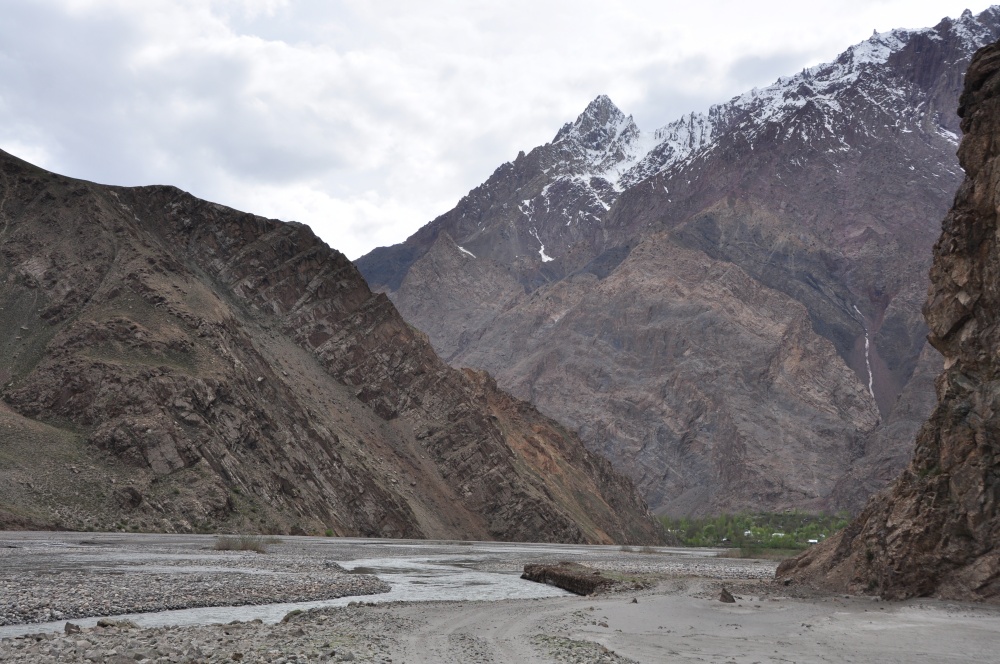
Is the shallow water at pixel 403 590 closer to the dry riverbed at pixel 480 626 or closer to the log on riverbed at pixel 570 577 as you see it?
the log on riverbed at pixel 570 577

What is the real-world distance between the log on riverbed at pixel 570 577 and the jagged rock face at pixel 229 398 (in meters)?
32.6

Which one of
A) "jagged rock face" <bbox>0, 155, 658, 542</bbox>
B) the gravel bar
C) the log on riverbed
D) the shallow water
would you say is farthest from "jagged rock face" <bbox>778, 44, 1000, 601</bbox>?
"jagged rock face" <bbox>0, 155, 658, 542</bbox>

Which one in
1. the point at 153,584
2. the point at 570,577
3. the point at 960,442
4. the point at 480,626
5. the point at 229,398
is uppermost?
the point at 229,398

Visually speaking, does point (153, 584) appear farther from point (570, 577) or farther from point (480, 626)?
point (570, 577)

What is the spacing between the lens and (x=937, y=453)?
30.8m

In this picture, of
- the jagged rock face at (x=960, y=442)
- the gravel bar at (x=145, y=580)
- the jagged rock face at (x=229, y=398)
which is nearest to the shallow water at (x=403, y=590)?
the gravel bar at (x=145, y=580)

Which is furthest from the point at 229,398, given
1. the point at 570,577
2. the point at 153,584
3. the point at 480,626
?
the point at 480,626

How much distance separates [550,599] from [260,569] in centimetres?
1375

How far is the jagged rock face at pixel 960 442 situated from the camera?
2809cm

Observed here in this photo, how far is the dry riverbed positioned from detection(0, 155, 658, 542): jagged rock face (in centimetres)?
3035

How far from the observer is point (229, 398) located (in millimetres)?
85875

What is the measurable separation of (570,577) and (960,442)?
19.2 meters

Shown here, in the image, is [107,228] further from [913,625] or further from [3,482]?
[913,625]

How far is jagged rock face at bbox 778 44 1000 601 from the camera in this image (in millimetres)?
28094
